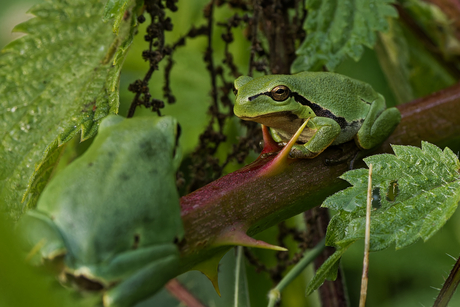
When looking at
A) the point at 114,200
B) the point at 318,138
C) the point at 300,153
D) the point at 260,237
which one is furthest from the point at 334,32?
the point at 114,200

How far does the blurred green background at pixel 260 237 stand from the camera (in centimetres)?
188

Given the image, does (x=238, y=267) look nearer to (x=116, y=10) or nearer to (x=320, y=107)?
(x=320, y=107)

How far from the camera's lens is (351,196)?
3.52 ft

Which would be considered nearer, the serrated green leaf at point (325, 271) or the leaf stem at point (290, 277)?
the serrated green leaf at point (325, 271)

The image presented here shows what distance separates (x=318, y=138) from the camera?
1.30 meters

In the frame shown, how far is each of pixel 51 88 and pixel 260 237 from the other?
1.12 meters

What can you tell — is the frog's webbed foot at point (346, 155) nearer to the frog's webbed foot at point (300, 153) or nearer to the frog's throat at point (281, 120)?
the frog's webbed foot at point (300, 153)

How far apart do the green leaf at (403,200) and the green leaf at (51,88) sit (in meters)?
0.69

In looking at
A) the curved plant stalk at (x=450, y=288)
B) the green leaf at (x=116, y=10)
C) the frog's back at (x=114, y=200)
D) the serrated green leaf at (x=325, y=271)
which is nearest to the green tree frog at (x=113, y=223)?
the frog's back at (x=114, y=200)

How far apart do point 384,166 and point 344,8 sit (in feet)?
2.71

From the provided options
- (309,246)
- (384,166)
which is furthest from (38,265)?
(309,246)

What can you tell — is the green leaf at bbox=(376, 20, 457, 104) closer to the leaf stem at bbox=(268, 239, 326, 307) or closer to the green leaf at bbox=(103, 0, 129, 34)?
the leaf stem at bbox=(268, 239, 326, 307)

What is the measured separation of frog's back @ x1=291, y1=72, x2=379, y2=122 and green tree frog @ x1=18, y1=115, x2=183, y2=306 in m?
0.86

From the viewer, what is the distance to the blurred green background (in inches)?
74.0
